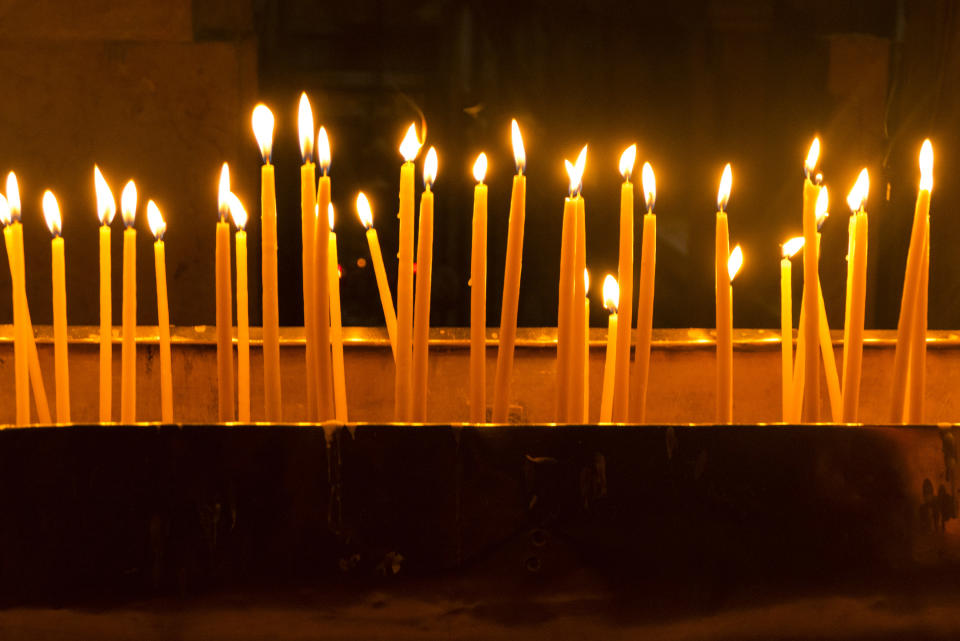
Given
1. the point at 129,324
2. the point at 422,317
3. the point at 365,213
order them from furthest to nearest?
the point at 365,213 → the point at 129,324 → the point at 422,317

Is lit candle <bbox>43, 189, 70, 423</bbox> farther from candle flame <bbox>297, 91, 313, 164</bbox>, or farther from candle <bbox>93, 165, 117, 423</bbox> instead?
candle flame <bbox>297, 91, 313, 164</bbox>

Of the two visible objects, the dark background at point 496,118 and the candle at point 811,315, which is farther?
the dark background at point 496,118

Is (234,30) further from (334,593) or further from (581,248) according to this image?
(334,593)

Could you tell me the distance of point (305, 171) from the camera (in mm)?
405

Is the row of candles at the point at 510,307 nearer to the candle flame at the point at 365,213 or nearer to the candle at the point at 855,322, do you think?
the candle at the point at 855,322

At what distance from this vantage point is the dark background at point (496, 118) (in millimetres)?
1212

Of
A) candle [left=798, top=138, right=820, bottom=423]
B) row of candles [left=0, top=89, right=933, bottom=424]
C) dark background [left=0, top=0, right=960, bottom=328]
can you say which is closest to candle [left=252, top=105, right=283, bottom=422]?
row of candles [left=0, top=89, right=933, bottom=424]

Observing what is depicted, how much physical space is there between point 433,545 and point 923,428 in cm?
22

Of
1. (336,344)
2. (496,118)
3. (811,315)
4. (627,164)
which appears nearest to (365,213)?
(336,344)

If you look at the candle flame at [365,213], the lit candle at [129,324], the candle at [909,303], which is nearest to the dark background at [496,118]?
the candle flame at [365,213]

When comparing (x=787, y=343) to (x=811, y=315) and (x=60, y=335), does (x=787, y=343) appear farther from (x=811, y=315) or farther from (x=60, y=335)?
(x=60, y=335)

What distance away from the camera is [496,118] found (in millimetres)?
1214

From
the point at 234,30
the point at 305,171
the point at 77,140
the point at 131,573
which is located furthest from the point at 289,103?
the point at 131,573

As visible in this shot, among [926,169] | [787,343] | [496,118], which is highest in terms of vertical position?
[496,118]
